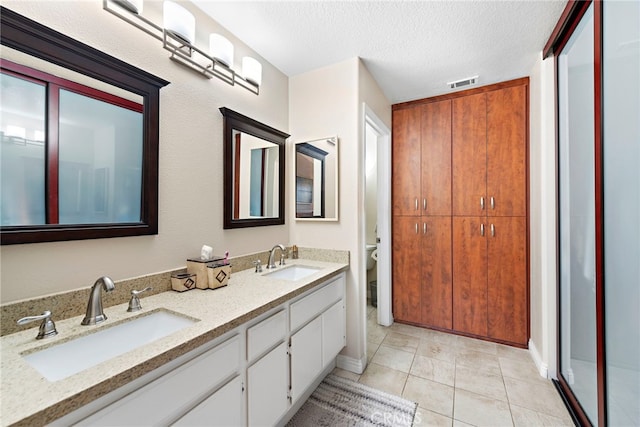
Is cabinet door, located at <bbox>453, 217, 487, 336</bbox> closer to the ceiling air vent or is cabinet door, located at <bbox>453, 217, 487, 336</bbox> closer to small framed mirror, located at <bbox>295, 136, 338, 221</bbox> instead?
the ceiling air vent

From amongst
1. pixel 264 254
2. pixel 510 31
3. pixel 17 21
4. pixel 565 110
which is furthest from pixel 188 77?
pixel 565 110

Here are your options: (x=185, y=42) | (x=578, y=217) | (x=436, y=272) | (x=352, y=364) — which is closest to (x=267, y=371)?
(x=352, y=364)

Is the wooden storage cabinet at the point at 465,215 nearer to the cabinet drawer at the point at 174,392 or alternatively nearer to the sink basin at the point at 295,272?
the sink basin at the point at 295,272

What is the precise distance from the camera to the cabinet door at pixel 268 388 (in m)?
1.22

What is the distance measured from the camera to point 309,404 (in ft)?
5.89

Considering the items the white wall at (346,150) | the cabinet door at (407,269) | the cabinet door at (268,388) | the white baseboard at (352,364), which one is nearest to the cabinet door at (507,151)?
the cabinet door at (407,269)

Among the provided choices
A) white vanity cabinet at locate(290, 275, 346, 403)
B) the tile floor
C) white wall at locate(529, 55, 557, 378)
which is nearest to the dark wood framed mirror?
white vanity cabinet at locate(290, 275, 346, 403)

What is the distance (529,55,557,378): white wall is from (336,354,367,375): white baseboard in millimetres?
1386

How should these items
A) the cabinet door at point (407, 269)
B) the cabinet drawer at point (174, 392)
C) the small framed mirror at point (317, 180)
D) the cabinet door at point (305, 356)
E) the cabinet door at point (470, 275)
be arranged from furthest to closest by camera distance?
the cabinet door at point (407, 269)
the cabinet door at point (470, 275)
the small framed mirror at point (317, 180)
the cabinet door at point (305, 356)
the cabinet drawer at point (174, 392)

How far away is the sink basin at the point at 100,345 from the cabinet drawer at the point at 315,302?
609 millimetres

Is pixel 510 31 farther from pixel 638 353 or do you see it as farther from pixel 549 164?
pixel 638 353

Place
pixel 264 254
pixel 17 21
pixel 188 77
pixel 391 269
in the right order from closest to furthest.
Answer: pixel 17 21
pixel 188 77
pixel 264 254
pixel 391 269

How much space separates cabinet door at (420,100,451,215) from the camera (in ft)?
9.29

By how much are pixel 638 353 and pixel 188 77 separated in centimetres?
254
